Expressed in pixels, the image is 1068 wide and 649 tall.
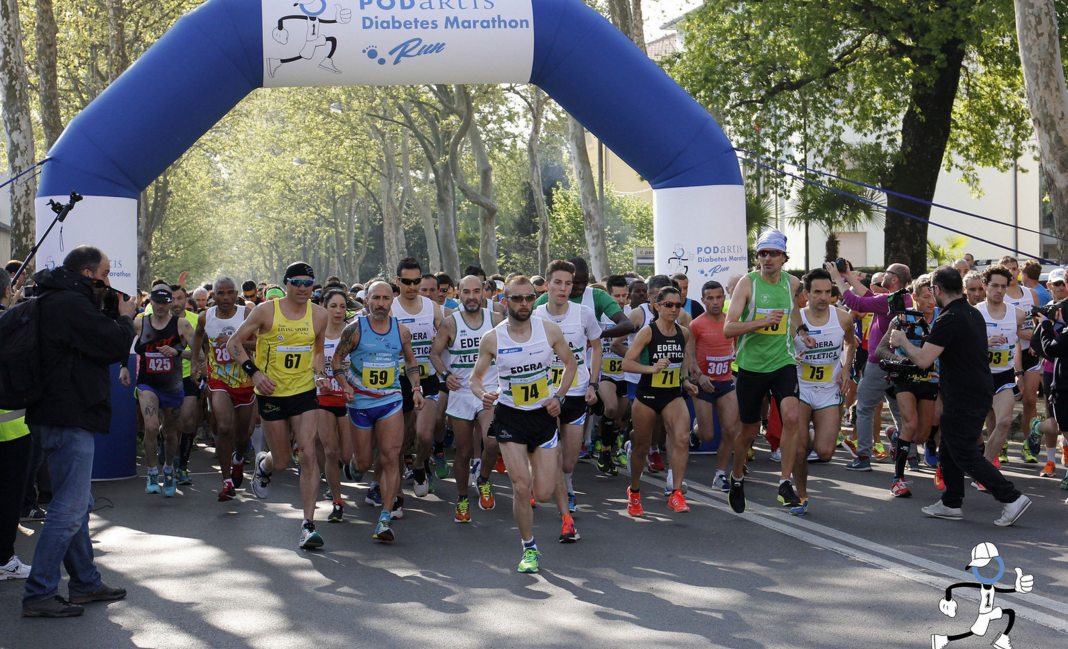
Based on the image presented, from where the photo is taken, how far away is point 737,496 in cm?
877

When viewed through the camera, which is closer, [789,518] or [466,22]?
[789,518]

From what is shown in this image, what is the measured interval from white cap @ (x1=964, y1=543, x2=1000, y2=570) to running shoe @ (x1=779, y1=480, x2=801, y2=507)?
1.61 metres

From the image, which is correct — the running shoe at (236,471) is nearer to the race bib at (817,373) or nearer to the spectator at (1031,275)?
the race bib at (817,373)

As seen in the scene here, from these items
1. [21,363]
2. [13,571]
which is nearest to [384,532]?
[13,571]

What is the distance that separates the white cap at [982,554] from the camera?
272 inches

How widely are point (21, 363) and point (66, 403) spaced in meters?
Result: 0.34

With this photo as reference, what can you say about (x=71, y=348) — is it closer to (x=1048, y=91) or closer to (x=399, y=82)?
(x=399, y=82)

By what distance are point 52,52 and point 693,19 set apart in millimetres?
12915

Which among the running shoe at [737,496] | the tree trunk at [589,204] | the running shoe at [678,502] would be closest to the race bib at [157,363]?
the running shoe at [678,502]

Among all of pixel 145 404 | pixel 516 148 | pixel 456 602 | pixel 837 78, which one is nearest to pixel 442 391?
pixel 145 404

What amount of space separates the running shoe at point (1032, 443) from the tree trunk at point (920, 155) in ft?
33.5

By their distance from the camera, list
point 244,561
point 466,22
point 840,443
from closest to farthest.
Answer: point 244,561 < point 466,22 < point 840,443

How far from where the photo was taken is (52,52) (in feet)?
60.2

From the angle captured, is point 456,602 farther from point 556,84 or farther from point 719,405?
point 556,84
